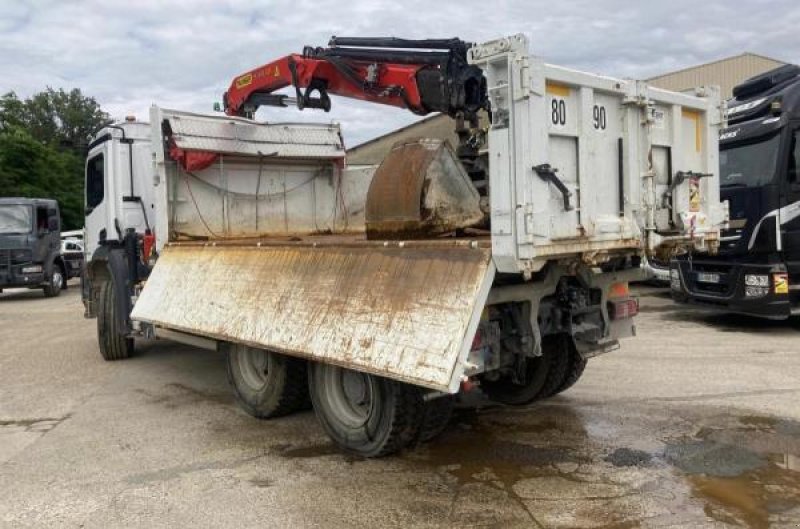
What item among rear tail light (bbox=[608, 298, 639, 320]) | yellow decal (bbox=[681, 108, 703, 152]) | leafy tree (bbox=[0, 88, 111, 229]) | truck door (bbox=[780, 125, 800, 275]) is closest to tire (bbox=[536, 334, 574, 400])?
rear tail light (bbox=[608, 298, 639, 320])

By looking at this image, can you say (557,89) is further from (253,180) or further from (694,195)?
(253,180)

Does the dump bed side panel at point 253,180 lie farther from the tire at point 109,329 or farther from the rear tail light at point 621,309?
the rear tail light at point 621,309

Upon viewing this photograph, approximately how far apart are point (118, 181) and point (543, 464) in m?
6.52

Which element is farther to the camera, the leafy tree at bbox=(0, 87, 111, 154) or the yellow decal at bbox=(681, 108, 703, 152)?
the leafy tree at bbox=(0, 87, 111, 154)

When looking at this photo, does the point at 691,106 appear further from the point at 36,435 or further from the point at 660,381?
the point at 36,435

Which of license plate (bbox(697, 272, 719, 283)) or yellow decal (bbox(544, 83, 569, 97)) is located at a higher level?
yellow decal (bbox(544, 83, 569, 97))

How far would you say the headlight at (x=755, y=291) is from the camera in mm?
9578

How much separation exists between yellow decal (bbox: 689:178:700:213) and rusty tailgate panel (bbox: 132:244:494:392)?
2.12 m

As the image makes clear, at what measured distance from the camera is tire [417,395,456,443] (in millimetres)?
4684

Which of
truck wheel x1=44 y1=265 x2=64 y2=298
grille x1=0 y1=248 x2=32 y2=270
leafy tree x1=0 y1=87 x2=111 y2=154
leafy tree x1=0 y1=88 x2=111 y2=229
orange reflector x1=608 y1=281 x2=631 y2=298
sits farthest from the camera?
leafy tree x1=0 y1=87 x2=111 y2=154

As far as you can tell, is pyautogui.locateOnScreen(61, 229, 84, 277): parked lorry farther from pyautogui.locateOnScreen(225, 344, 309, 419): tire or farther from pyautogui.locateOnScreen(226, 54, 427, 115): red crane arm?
pyautogui.locateOnScreen(225, 344, 309, 419): tire

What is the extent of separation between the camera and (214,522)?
4020mm

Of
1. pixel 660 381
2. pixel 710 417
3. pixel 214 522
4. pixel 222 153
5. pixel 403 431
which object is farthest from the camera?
pixel 222 153

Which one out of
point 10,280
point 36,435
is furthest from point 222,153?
point 10,280
